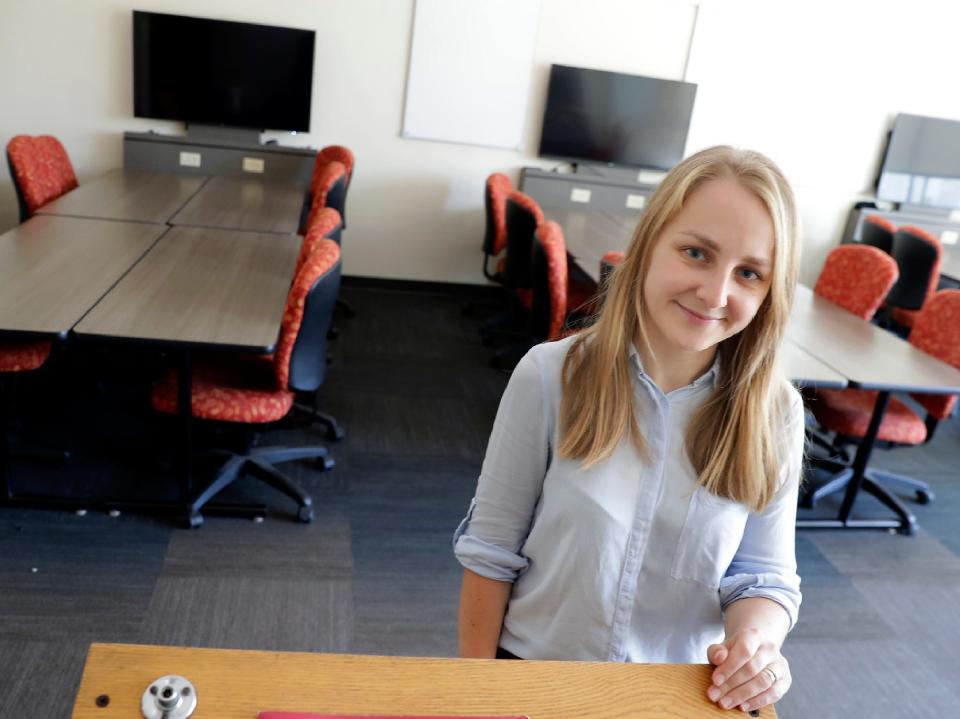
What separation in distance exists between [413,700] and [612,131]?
5.19 m

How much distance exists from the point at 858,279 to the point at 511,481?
3.20 metres

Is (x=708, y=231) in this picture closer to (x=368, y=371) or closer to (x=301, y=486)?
(x=301, y=486)

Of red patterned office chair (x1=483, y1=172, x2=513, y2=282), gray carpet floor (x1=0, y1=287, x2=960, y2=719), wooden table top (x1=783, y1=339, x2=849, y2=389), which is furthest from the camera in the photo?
red patterned office chair (x1=483, y1=172, x2=513, y2=282)

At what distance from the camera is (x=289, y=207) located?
14.8ft

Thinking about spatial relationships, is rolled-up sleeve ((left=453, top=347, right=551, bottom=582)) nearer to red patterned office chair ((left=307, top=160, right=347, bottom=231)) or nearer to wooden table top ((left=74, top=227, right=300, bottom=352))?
wooden table top ((left=74, top=227, right=300, bottom=352))

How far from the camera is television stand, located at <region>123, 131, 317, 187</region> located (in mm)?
5086

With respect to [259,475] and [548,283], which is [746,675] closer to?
[259,475]

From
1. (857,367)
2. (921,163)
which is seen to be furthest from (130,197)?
(921,163)

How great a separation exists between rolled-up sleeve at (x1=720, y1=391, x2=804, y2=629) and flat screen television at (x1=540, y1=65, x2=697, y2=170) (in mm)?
4627

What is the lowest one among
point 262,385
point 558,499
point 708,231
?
point 262,385

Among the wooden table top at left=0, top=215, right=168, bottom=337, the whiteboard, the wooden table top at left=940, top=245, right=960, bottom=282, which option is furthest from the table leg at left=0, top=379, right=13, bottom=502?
the wooden table top at left=940, top=245, right=960, bottom=282

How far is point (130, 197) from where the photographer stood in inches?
168

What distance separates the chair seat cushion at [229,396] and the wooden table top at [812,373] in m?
1.70

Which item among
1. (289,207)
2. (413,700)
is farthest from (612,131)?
(413,700)
